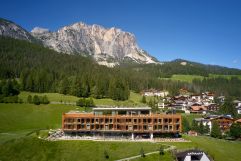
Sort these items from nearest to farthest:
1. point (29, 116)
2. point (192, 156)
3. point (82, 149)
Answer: point (192, 156) → point (82, 149) → point (29, 116)

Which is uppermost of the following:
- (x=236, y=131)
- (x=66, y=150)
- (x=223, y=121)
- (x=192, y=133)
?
(x=223, y=121)

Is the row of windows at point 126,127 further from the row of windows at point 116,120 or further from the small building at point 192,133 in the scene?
the small building at point 192,133

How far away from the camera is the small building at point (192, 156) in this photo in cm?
7950

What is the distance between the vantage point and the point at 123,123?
101 metres

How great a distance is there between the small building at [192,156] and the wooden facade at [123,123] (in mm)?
18921

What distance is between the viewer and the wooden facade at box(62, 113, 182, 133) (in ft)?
328

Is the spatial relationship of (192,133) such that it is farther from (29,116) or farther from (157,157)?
(29,116)

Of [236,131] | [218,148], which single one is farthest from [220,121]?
[218,148]

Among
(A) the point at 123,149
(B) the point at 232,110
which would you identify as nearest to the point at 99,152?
(A) the point at 123,149

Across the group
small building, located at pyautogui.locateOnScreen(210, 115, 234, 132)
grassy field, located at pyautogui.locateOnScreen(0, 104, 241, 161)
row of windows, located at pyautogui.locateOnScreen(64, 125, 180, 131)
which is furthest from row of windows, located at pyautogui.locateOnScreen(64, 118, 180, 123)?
small building, located at pyautogui.locateOnScreen(210, 115, 234, 132)

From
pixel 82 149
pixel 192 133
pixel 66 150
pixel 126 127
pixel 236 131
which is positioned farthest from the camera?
pixel 192 133

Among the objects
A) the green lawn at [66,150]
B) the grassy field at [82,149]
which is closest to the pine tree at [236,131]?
the grassy field at [82,149]

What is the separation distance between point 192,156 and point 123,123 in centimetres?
2695

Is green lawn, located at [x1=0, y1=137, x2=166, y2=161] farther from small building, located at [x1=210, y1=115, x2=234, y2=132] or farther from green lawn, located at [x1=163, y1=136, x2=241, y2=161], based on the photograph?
small building, located at [x1=210, y1=115, x2=234, y2=132]
